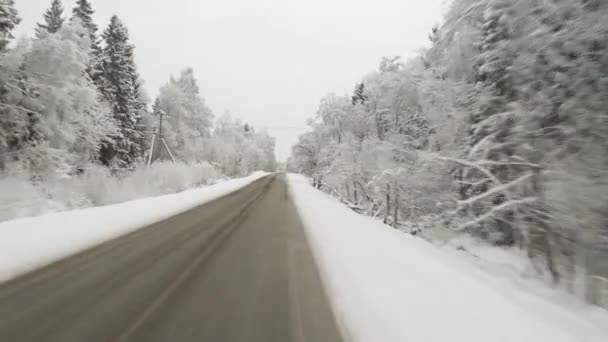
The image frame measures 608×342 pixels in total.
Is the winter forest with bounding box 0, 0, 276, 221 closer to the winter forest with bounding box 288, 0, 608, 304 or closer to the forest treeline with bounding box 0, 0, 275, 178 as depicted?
the forest treeline with bounding box 0, 0, 275, 178

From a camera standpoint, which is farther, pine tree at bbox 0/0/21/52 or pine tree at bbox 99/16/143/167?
pine tree at bbox 99/16/143/167

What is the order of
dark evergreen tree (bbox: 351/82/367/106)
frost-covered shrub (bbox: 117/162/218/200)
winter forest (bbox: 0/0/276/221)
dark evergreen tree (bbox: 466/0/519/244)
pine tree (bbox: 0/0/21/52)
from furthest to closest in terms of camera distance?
1. dark evergreen tree (bbox: 351/82/367/106)
2. frost-covered shrub (bbox: 117/162/218/200)
3. pine tree (bbox: 0/0/21/52)
4. winter forest (bbox: 0/0/276/221)
5. dark evergreen tree (bbox: 466/0/519/244)

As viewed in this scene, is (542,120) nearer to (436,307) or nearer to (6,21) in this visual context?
(436,307)

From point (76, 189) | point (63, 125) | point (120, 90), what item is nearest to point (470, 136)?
point (76, 189)

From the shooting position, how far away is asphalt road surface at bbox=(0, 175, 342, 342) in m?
2.45

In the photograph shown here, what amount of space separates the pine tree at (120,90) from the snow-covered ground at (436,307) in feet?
87.3

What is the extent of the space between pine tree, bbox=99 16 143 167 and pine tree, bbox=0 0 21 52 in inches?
495

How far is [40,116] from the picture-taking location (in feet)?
42.5

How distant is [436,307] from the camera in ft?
10.0

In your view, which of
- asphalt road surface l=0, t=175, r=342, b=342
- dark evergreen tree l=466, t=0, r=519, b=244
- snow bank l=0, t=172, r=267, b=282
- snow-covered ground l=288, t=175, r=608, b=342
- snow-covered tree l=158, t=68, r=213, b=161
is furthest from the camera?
snow-covered tree l=158, t=68, r=213, b=161

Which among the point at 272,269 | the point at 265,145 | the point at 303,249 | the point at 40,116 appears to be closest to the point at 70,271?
the point at 272,269

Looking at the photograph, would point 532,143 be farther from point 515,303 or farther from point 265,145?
point 265,145

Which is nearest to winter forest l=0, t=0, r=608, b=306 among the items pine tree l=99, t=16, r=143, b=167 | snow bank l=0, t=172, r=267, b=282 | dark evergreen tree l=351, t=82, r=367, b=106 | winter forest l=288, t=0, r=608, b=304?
winter forest l=288, t=0, r=608, b=304

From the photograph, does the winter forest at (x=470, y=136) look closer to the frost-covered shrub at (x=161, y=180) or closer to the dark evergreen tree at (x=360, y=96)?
the frost-covered shrub at (x=161, y=180)
